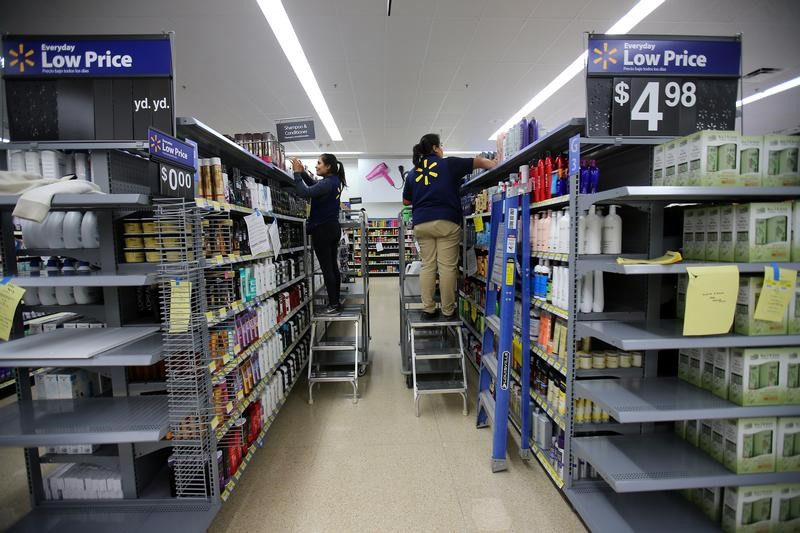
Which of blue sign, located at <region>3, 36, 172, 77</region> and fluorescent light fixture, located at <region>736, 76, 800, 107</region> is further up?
fluorescent light fixture, located at <region>736, 76, 800, 107</region>

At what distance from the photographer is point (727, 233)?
5.81 feet

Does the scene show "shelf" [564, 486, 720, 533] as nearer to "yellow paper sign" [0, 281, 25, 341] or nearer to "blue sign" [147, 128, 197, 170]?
"blue sign" [147, 128, 197, 170]

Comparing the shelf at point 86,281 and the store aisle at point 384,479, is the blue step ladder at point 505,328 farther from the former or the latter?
the shelf at point 86,281

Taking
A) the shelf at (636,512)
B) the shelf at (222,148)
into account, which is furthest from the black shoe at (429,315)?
the shelf at (222,148)

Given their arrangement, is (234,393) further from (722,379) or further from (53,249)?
(722,379)

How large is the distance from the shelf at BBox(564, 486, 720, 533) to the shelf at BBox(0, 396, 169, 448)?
88.7 inches

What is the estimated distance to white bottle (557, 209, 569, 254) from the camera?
7.34 ft

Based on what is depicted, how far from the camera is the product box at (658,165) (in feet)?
6.44

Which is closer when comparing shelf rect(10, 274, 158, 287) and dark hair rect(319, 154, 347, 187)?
shelf rect(10, 274, 158, 287)

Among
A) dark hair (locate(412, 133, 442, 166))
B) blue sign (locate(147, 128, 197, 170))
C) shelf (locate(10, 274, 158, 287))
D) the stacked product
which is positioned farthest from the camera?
dark hair (locate(412, 133, 442, 166))

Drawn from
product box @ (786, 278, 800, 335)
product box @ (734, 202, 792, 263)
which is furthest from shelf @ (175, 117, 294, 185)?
product box @ (786, 278, 800, 335)

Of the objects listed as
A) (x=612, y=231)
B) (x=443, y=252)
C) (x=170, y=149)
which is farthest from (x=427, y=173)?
(x=170, y=149)

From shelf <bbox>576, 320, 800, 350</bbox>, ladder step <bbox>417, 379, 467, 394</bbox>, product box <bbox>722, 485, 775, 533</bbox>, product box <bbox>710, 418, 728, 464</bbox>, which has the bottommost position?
ladder step <bbox>417, 379, 467, 394</bbox>

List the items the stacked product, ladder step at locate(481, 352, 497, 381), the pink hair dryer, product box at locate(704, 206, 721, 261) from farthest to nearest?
1. the pink hair dryer
2. ladder step at locate(481, 352, 497, 381)
3. product box at locate(704, 206, 721, 261)
4. the stacked product
